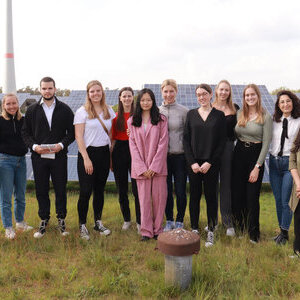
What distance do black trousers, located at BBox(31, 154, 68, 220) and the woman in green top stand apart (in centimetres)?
265

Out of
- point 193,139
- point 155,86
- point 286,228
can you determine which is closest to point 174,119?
point 193,139

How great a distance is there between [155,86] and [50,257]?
924 cm

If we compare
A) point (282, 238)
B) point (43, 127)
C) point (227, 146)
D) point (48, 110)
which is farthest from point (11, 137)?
point (282, 238)

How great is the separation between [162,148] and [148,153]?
22cm

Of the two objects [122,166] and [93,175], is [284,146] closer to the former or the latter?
[122,166]

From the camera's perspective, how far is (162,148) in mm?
5020

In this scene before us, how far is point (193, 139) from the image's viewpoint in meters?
4.90

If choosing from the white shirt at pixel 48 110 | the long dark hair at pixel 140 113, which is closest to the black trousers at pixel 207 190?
the long dark hair at pixel 140 113

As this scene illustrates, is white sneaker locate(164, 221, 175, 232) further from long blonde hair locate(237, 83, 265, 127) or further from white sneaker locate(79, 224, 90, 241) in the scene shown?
long blonde hair locate(237, 83, 265, 127)

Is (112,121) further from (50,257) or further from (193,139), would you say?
(50,257)

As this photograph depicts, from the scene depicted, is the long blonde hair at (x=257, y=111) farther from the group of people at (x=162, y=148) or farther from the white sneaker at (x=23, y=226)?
the white sneaker at (x=23, y=226)

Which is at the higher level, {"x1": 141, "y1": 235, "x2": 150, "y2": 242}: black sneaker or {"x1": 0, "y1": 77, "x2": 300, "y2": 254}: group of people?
{"x1": 0, "y1": 77, "x2": 300, "y2": 254}: group of people

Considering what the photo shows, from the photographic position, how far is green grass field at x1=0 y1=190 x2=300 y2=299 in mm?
3717

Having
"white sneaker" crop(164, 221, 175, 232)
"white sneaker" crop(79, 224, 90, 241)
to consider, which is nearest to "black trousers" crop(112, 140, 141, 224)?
"white sneaker" crop(164, 221, 175, 232)
